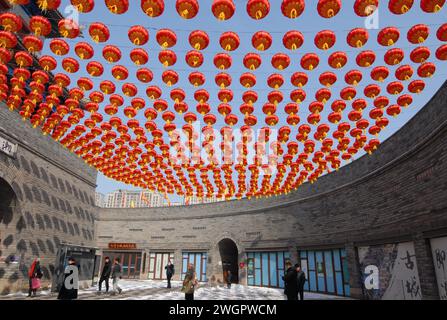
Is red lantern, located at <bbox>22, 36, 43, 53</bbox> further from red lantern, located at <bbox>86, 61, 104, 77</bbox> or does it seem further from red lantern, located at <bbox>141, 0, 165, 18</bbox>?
red lantern, located at <bbox>141, 0, 165, 18</bbox>

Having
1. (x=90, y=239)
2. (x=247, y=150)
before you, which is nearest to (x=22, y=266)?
(x=90, y=239)

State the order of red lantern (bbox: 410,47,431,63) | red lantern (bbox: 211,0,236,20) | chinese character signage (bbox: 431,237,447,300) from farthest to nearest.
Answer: chinese character signage (bbox: 431,237,447,300) < red lantern (bbox: 410,47,431,63) < red lantern (bbox: 211,0,236,20)

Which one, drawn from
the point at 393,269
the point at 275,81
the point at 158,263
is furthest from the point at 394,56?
the point at 158,263

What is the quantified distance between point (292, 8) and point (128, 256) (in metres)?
28.6

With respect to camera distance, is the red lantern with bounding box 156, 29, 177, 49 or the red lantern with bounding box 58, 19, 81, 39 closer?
the red lantern with bounding box 58, 19, 81, 39

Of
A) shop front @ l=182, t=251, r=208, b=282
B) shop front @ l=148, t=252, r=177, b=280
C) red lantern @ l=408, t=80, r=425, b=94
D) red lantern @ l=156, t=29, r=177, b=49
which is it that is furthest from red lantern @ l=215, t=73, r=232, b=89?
shop front @ l=148, t=252, r=177, b=280

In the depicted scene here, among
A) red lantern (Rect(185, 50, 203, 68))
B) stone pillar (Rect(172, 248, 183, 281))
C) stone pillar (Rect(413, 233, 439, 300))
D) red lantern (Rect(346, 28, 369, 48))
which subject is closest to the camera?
red lantern (Rect(346, 28, 369, 48))

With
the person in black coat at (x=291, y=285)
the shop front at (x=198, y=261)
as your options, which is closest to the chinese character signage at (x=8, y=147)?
the person in black coat at (x=291, y=285)

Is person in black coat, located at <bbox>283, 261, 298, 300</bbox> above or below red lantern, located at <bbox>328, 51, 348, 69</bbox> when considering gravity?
below

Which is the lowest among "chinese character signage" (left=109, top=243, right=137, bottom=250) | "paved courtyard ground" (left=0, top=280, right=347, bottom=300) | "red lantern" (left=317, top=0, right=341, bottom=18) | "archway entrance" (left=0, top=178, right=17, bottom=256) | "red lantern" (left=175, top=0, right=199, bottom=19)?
"paved courtyard ground" (left=0, top=280, right=347, bottom=300)

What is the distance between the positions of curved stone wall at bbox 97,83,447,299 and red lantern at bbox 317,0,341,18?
18.7 feet

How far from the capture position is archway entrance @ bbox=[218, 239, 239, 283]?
86.9 ft

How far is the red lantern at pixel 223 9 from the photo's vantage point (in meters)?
5.52

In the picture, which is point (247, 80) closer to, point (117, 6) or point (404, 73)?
point (117, 6)
